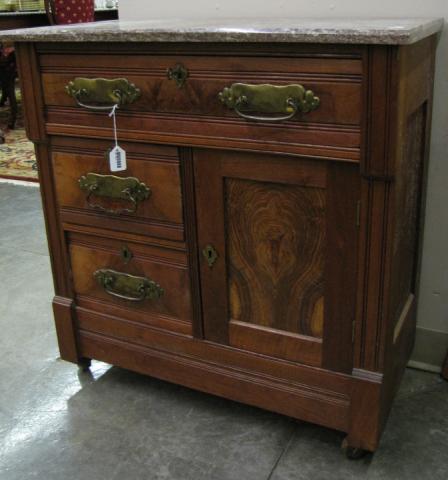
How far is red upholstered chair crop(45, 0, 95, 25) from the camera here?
4410 millimetres

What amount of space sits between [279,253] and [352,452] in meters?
0.42

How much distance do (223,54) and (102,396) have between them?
0.84 metres

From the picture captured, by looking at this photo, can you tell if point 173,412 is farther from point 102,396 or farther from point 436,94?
point 436,94

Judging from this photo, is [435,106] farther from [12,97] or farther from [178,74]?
[12,97]

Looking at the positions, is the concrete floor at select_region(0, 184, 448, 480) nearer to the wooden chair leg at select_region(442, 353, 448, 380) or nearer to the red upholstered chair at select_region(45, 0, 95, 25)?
the wooden chair leg at select_region(442, 353, 448, 380)

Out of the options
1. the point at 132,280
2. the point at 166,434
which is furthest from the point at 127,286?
the point at 166,434

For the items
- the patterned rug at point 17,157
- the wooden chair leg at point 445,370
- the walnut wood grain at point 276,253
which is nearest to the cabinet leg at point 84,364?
the walnut wood grain at point 276,253

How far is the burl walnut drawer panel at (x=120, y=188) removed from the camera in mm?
1205

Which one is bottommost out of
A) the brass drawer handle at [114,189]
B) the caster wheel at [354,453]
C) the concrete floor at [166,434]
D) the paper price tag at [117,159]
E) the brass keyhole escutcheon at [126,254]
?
the concrete floor at [166,434]

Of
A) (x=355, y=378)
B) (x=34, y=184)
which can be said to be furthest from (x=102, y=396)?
(x=34, y=184)

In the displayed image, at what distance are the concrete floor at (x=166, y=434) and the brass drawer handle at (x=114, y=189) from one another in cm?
46

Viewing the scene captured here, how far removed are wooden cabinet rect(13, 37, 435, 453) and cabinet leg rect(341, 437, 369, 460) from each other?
3 cm

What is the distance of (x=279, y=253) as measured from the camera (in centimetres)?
117

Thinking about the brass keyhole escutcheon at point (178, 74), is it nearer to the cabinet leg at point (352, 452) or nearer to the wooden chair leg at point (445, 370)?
the cabinet leg at point (352, 452)
